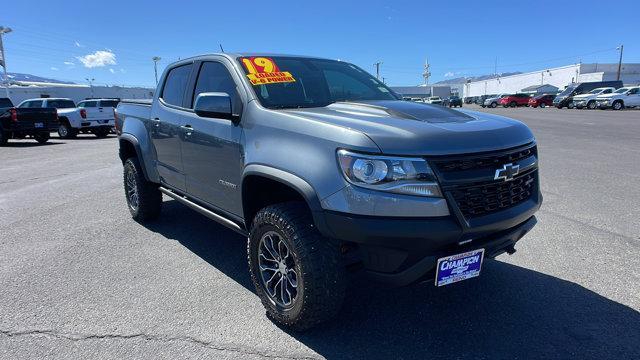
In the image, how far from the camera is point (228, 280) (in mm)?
3811

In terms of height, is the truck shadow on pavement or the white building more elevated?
the white building

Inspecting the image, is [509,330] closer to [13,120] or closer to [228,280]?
[228,280]

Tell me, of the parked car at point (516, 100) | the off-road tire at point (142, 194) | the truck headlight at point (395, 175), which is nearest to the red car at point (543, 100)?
the parked car at point (516, 100)

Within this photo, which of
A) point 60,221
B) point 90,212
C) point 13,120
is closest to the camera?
point 60,221

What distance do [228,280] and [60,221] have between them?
3.19m

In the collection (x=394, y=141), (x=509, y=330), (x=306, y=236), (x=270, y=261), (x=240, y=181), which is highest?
(x=394, y=141)

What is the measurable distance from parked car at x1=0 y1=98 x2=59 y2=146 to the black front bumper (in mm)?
17963

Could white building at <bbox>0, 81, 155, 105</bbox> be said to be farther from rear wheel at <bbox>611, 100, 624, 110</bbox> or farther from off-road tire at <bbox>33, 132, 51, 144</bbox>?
rear wheel at <bbox>611, 100, 624, 110</bbox>

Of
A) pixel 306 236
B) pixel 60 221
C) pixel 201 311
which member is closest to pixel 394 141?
pixel 306 236

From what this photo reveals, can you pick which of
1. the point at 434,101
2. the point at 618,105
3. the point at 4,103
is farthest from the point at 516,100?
the point at 4,103

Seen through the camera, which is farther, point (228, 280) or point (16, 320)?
point (228, 280)

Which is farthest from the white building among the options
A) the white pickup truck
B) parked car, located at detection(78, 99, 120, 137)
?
parked car, located at detection(78, 99, 120, 137)

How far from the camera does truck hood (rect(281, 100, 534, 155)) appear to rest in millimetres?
2451

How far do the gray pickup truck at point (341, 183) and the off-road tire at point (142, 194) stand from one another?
5.60ft
